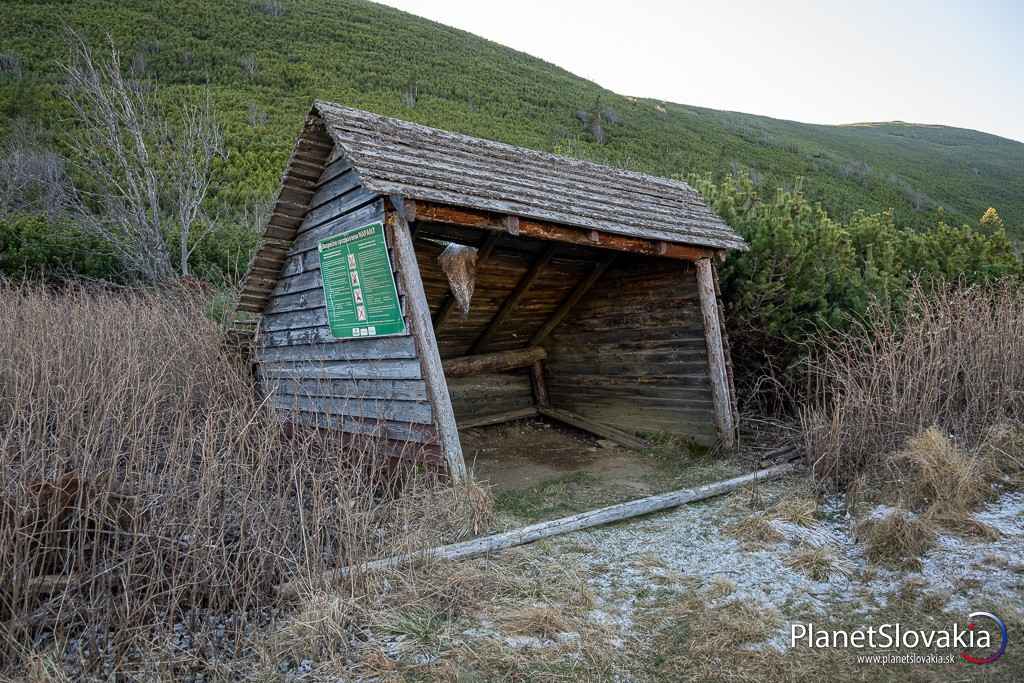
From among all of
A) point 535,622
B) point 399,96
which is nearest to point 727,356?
point 535,622

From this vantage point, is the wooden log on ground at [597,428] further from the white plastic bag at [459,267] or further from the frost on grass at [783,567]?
the white plastic bag at [459,267]

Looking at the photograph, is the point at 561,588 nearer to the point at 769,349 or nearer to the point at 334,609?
the point at 334,609

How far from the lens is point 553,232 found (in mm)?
5805

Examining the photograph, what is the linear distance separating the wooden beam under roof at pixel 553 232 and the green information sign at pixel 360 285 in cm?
56

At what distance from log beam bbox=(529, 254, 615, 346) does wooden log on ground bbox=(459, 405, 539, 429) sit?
3.27 ft

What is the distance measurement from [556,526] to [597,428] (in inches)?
152

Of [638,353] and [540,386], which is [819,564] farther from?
[540,386]

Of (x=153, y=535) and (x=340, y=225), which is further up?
(x=340, y=225)

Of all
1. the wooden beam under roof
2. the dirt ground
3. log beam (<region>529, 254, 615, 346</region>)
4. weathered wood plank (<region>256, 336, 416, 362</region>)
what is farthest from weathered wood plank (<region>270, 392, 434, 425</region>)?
log beam (<region>529, 254, 615, 346</region>)

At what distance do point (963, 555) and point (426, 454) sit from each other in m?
3.71

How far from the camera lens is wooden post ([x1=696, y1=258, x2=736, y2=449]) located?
6.89 meters

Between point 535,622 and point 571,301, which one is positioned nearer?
point 535,622

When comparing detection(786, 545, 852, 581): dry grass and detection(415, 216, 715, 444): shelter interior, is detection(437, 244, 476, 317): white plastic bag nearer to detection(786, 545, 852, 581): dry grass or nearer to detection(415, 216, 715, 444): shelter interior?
detection(415, 216, 715, 444): shelter interior

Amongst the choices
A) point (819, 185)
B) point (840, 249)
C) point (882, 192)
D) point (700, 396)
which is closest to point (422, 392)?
point (700, 396)
